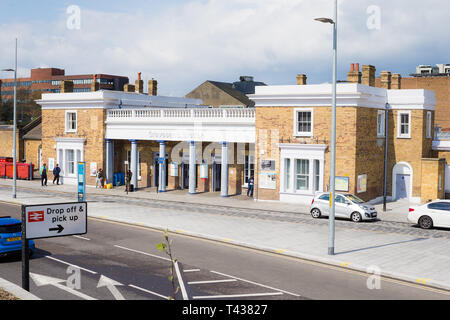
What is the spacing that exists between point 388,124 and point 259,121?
938 centimetres

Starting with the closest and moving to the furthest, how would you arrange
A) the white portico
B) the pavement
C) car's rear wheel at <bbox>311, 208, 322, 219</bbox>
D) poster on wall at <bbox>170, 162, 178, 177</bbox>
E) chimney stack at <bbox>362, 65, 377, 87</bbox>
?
the pavement → car's rear wheel at <bbox>311, 208, 322, 219</bbox> → chimney stack at <bbox>362, 65, 377, 87</bbox> → the white portico → poster on wall at <bbox>170, 162, 178, 177</bbox>

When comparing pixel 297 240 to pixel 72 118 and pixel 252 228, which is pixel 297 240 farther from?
pixel 72 118

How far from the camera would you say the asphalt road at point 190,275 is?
44.7 feet

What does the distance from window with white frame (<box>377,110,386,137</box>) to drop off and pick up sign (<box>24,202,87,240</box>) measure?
27.9 m

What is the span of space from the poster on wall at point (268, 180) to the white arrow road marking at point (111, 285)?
19719mm

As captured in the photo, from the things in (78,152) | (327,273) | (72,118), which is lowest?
(327,273)

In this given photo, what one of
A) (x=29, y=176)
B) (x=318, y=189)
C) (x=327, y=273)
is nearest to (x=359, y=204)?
(x=318, y=189)

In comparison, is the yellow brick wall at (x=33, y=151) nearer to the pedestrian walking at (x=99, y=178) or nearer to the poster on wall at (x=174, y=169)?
the pedestrian walking at (x=99, y=178)

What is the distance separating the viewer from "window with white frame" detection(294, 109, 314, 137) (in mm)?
32469

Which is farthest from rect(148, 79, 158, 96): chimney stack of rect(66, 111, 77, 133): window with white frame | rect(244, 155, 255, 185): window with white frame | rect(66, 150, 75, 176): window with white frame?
rect(244, 155, 255, 185): window with white frame

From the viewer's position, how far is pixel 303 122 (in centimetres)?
3272

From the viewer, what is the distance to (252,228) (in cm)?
2423

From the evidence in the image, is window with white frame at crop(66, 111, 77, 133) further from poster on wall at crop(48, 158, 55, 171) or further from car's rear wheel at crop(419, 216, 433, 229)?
car's rear wheel at crop(419, 216, 433, 229)

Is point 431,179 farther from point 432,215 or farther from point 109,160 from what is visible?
point 109,160
